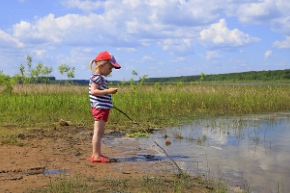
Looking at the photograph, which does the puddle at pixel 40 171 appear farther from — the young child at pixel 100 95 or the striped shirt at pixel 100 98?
the striped shirt at pixel 100 98

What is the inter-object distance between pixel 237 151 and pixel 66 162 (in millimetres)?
2994

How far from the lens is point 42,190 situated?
371 centimetres

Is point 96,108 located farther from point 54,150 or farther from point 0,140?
point 0,140

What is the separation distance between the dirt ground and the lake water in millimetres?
470

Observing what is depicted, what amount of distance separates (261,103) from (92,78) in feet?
34.9

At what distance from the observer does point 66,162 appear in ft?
17.4

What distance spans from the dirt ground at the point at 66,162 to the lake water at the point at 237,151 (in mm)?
470

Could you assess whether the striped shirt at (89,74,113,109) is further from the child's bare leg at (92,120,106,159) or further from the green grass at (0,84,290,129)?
the green grass at (0,84,290,129)

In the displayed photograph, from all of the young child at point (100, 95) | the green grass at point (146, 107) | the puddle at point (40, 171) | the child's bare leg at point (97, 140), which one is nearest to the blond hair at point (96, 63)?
the young child at point (100, 95)

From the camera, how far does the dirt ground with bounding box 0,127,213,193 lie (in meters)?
4.32

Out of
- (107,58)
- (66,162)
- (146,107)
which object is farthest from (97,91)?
(146,107)

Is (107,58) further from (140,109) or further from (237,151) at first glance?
(140,109)

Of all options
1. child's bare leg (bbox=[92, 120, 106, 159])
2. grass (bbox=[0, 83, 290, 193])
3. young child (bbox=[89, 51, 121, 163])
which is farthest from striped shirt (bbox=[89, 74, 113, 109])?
grass (bbox=[0, 83, 290, 193])

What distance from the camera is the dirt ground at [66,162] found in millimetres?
4317
